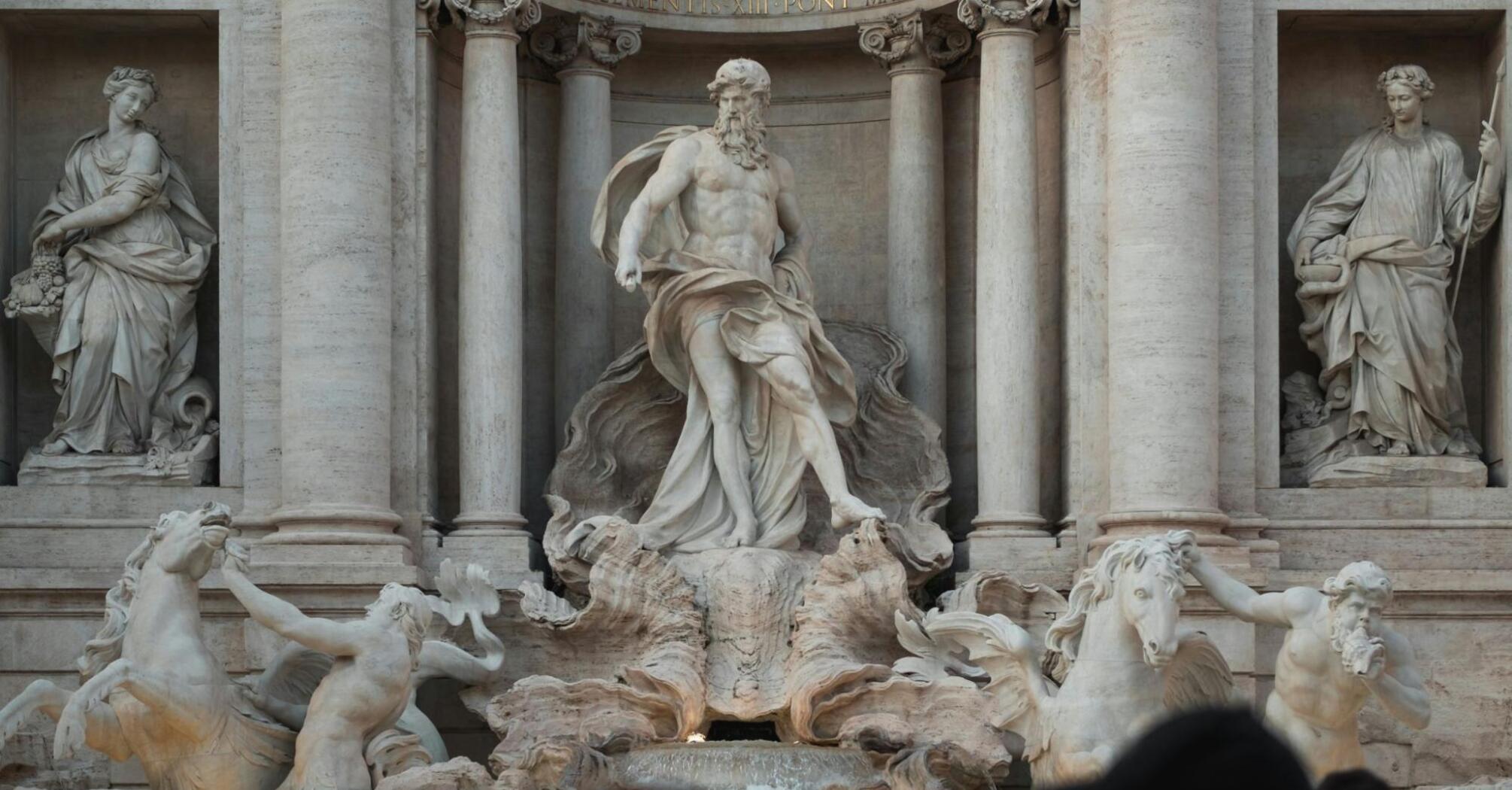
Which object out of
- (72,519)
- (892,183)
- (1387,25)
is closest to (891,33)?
(892,183)

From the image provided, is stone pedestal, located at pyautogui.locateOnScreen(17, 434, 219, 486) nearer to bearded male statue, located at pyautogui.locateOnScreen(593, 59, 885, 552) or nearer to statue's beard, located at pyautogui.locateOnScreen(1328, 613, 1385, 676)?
bearded male statue, located at pyautogui.locateOnScreen(593, 59, 885, 552)

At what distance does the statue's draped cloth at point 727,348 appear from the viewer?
1379cm

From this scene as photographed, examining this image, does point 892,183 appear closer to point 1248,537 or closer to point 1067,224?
point 1067,224

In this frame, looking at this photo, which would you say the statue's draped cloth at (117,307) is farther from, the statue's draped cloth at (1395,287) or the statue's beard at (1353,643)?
the statue's beard at (1353,643)

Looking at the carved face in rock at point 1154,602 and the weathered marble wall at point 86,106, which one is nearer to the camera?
the carved face in rock at point 1154,602

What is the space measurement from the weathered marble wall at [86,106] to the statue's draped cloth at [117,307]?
51cm

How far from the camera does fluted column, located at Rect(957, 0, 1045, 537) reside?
14164 mm

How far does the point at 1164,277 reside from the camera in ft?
44.4

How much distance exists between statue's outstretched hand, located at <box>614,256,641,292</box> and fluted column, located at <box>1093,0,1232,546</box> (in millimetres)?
2874

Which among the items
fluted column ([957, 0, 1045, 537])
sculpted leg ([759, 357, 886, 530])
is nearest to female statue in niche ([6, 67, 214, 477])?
sculpted leg ([759, 357, 886, 530])

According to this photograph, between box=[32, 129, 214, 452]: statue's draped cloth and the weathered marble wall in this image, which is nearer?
box=[32, 129, 214, 452]: statue's draped cloth

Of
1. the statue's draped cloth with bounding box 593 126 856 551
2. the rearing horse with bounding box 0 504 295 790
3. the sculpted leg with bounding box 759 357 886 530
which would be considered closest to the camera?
the rearing horse with bounding box 0 504 295 790

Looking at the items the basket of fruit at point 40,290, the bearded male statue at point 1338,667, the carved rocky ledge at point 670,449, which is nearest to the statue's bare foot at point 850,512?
the carved rocky ledge at point 670,449

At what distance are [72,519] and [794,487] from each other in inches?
172
